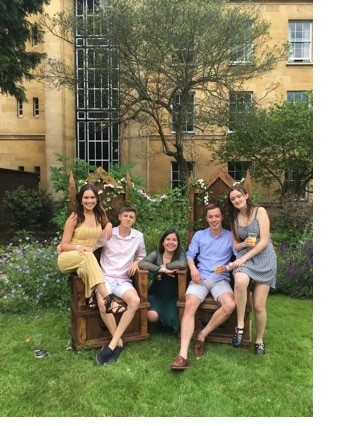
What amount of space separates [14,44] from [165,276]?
28.1 feet

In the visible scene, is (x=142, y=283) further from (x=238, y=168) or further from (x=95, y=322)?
(x=238, y=168)

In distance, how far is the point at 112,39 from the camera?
10789mm

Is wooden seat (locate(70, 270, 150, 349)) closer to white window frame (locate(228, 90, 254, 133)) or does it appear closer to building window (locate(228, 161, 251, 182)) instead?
white window frame (locate(228, 90, 254, 133))

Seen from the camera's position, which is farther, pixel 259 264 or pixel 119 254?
pixel 119 254

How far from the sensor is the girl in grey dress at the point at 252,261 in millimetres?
3334

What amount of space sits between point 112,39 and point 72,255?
930 cm

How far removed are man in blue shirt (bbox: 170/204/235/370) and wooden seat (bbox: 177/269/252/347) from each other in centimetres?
8

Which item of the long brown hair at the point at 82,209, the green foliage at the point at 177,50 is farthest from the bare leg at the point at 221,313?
the green foliage at the point at 177,50

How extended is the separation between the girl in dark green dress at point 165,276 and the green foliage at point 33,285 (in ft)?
4.61

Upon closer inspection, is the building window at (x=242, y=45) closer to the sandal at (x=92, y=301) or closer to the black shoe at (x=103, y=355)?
the sandal at (x=92, y=301)

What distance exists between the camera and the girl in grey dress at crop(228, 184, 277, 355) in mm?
3334

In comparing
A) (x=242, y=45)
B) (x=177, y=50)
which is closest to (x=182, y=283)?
(x=177, y=50)

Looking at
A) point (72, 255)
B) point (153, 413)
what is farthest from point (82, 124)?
point (153, 413)

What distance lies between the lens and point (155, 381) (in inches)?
116
